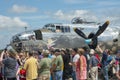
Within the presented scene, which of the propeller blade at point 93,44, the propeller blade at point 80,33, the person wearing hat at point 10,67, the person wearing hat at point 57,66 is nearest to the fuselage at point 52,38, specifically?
the propeller blade at point 80,33

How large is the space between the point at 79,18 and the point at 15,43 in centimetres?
1112

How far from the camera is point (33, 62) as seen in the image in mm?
11617

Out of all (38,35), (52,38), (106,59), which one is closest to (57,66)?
(106,59)

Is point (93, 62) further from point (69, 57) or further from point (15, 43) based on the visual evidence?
point (15, 43)

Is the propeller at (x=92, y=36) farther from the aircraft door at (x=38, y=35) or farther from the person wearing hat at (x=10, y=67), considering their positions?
the person wearing hat at (x=10, y=67)

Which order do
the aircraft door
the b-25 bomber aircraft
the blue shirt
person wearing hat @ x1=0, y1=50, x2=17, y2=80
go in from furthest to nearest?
the aircraft door, the b-25 bomber aircraft, the blue shirt, person wearing hat @ x1=0, y1=50, x2=17, y2=80

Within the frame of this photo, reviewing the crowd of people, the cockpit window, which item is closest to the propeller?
the cockpit window

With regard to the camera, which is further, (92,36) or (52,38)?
(52,38)

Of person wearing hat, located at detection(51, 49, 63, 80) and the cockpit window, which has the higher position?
the cockpit window

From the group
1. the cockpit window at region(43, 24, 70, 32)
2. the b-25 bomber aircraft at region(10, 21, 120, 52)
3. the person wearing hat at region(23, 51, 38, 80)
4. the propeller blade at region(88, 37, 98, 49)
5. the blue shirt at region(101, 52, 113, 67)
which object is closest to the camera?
the person wearing hat at region(23, 51, 38, 80)

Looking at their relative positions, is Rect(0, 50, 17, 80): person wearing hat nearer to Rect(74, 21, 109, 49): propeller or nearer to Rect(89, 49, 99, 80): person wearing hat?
Rect(89, 49, 99, 80): person wearing hat

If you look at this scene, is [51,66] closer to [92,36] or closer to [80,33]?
[92,36]

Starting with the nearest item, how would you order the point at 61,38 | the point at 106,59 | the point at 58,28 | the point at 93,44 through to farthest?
the point at 106,59 < the point at 93,44 < the point at 61,38 < the point at 58,28

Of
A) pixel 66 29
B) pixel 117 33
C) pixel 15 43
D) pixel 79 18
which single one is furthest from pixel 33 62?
pixel 79 18
